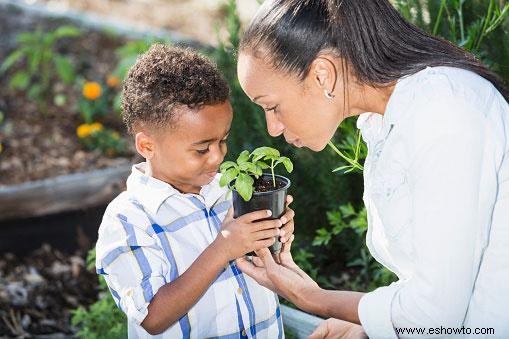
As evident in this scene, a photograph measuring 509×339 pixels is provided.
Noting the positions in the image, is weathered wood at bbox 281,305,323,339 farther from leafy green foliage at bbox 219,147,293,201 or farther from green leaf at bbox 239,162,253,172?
green leaf at bbox 239,162,253,172

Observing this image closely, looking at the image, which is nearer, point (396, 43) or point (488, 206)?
point (488, 206)

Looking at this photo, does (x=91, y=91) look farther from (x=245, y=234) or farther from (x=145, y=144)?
(x=245, y=234)

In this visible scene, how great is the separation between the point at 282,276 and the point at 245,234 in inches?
7.5

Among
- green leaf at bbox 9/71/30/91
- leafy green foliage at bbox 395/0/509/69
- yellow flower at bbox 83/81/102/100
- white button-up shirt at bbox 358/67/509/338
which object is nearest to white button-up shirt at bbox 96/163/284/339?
white button-up shirt at bbox 358/67/509/338

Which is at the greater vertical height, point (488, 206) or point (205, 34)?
point (205, 34)

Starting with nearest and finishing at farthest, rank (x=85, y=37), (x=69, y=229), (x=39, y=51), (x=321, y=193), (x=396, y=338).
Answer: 1. (x=396, y=338)
2. (x=321, y=193)
3. (x=69, y=229)
4. (x=39, y=51)
5. (x=85, y=37)

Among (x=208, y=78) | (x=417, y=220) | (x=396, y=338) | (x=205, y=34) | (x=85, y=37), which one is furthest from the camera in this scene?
(x=205, y=34)

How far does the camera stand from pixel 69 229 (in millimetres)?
4418

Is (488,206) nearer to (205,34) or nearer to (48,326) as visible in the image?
(48,326)

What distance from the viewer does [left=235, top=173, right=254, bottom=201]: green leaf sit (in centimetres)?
207

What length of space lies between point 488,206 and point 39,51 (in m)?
4.29

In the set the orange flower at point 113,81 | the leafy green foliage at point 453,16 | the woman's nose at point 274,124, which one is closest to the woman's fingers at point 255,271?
the woman's nose at point 274,124

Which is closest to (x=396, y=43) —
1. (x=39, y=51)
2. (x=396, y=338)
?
(x=396, y=338)

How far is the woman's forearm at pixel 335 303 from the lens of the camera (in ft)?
6.88
